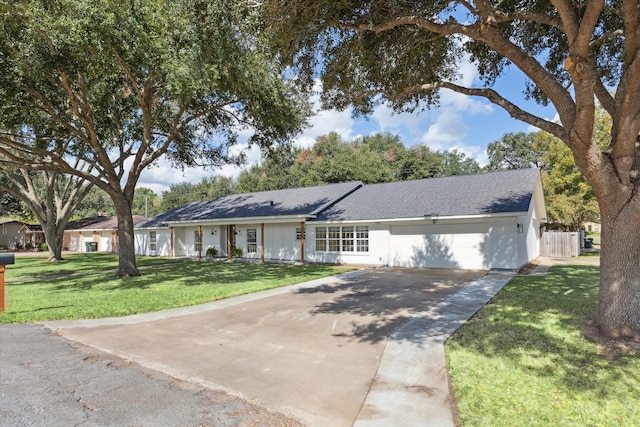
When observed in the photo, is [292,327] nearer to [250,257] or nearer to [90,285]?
[90,285]

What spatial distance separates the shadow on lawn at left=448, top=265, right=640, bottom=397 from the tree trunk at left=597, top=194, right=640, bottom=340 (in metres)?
0.56

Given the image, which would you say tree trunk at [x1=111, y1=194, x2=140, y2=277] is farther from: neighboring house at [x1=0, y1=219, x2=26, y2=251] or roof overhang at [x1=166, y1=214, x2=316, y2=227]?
neighboring house at [x1=0, y1=219, x2=26, y2=251]

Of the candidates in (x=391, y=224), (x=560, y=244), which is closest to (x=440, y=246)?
(x=391, y=224)

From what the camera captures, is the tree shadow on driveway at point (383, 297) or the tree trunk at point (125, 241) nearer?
the tree shadow on driveway at point (383, 297)

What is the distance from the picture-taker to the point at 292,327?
703 cm

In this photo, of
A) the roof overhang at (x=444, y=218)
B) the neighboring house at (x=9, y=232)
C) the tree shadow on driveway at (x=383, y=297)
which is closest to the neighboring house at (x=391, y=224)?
the roof overhang at (x=444, y=218)

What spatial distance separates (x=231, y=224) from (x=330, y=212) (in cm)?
669

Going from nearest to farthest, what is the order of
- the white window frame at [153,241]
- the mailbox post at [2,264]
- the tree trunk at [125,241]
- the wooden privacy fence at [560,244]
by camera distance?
the mailbox post at [2,264]
the tree trunk at [125,241]
the wooden privacy fence at [560,244]
the white window frame at [153,241]

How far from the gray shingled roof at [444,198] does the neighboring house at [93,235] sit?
26604 millimetres

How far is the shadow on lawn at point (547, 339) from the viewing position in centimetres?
444

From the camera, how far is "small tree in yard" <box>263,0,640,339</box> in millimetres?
5500

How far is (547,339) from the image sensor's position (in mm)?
5703

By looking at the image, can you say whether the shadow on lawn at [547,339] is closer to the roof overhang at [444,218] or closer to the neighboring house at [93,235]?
the roof overhang at [444,218]

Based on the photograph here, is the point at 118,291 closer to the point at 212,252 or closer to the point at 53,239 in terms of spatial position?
the point at 212,252
